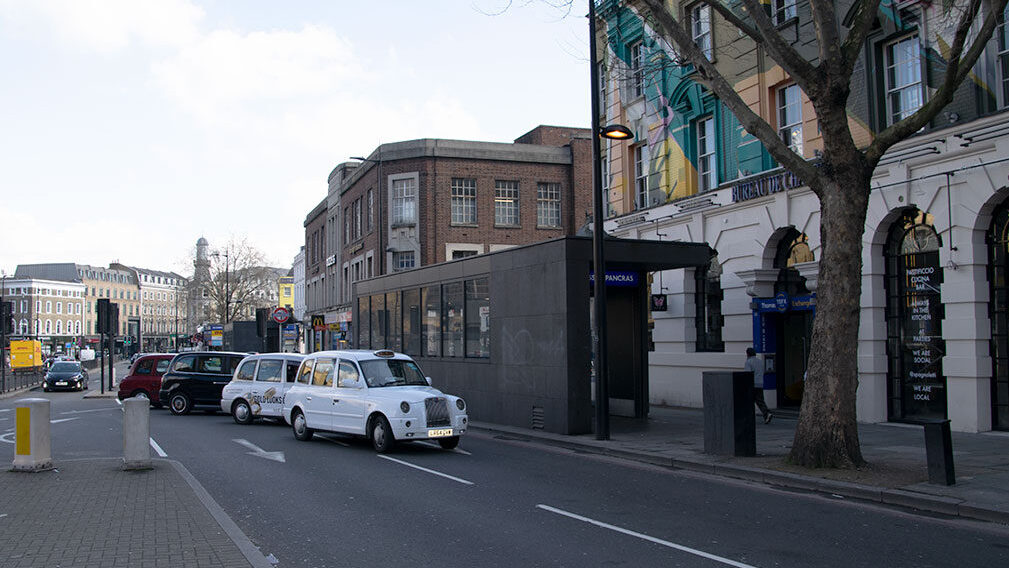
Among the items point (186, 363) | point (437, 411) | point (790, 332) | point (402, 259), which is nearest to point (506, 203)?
point (402, 259)

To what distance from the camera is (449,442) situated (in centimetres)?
1489

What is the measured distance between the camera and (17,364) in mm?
55750

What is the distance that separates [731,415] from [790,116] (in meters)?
9.98

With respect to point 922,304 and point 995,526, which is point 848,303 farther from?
point 922,304

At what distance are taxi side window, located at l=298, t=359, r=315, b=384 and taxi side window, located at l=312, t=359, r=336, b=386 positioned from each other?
19cm

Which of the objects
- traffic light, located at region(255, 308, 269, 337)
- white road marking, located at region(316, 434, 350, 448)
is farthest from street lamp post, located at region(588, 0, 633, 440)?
traffic light, located at region(255, 308, 269, 337)

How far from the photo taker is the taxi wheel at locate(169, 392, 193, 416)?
23.4 m

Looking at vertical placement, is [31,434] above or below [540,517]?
above

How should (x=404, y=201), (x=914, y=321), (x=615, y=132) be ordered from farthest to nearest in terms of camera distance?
(x=404, y=201)
(x=914, y=321)
(x=615, y=132)

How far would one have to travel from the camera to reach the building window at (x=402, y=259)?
136 feet

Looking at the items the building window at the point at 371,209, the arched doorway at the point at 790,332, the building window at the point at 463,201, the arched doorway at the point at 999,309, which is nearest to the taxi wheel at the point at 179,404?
the arched doorway at the point at 790,332

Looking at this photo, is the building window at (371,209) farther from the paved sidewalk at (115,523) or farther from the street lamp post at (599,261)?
the paved sidewalk at (115,523)

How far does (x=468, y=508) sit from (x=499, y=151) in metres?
34.0

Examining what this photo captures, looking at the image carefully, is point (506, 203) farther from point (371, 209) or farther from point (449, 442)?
point (449, 442)
